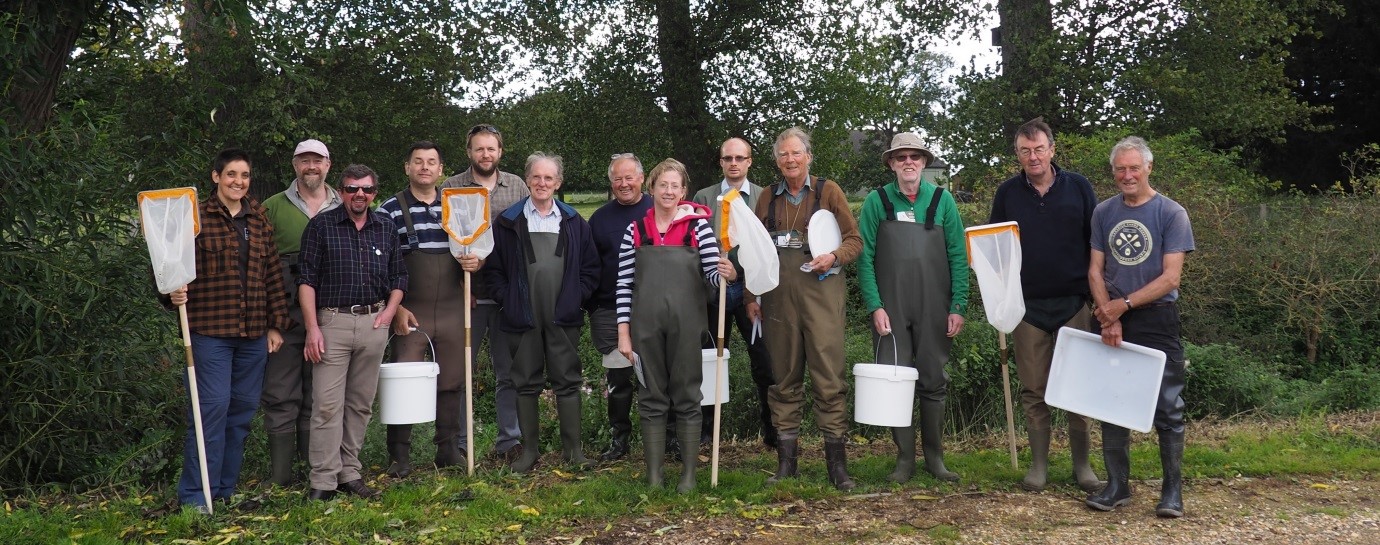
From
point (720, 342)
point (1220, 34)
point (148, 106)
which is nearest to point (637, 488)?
point (720, 342)

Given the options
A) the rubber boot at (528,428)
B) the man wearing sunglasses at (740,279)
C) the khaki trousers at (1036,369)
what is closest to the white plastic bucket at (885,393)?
the khaki trousers at (1036,369)

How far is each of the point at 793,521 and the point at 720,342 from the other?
1.08 metres

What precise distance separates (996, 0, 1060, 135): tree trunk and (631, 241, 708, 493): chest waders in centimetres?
1157

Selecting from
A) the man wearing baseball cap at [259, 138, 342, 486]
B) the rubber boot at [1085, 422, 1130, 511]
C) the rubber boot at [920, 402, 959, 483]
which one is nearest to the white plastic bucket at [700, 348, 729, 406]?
the rubber boot at [920, 402, 959, 483]

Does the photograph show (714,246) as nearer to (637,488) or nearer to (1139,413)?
(637,488)

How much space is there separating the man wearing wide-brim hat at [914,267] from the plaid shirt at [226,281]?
3297 millimetres

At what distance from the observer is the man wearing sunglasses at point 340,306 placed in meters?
5.67

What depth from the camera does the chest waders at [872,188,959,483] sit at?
19.6 ft

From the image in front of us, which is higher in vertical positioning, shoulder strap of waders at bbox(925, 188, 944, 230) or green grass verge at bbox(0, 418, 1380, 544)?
shoulder strap of waders at bbox(925, 188, 944, 230)

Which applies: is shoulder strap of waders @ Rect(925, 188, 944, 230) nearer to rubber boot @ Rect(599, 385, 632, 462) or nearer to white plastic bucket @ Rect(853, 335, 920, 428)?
white plastic bucket @ Rect(853, 335, 920, 428)

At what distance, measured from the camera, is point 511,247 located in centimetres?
638

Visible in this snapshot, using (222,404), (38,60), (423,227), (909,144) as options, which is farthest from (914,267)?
(38,60)

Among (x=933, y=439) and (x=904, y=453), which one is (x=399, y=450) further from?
(x=933, y=439)

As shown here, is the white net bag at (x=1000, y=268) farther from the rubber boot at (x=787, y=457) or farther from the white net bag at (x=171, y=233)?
the white net bag at (x=171, y=233)
